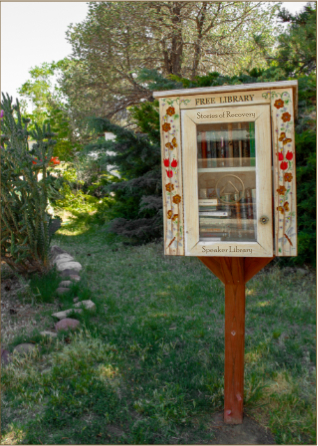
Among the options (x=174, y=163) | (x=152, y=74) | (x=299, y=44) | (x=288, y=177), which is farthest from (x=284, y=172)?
(x=299, y=44)

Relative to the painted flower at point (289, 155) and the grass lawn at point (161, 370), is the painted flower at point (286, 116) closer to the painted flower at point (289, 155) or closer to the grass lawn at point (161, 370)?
the painted flower at point (289, 155)

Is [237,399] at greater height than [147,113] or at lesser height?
lesser

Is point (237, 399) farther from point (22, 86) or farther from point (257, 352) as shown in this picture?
point (22, 86)

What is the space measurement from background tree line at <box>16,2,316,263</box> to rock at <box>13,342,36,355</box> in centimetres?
307

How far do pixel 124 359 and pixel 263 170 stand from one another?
1951 millimetres

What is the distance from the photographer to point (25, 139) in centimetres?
435

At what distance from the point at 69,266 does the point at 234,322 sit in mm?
3209

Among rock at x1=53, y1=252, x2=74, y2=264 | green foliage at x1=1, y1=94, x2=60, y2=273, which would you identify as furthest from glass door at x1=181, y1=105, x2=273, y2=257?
rock at x1=53, y1=252, x2=74, y2=264

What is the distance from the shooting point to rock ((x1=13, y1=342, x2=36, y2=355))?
3196 mm

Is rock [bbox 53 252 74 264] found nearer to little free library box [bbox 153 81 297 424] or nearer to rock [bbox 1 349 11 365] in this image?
rock [bbox 1 349 11 365]

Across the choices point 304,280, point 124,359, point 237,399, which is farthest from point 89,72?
point 237,399

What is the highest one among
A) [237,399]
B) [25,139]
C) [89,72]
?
[89,72]

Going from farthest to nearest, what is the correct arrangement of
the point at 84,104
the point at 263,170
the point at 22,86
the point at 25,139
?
the point at 22,86, the point at 84,104, the point at 25,139, the point at 263,170

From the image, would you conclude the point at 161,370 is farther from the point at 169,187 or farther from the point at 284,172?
the point at 284,172
